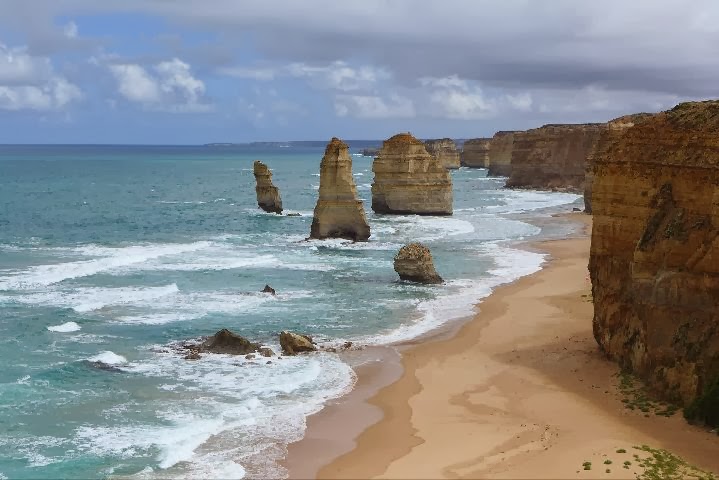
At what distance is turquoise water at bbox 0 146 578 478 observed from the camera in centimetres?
1914

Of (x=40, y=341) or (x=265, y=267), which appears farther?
(x=265, y=267)

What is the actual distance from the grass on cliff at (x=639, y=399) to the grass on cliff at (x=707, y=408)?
2.36ft

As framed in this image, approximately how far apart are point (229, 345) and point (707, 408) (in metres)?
14.6

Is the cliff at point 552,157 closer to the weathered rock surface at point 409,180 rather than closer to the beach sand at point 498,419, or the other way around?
the weathered rock surface at point 409,180

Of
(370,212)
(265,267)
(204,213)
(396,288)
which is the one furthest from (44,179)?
(396,288)

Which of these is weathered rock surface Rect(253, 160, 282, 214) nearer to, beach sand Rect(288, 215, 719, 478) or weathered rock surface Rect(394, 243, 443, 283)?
weathered rock surface Rect(394, 243, 443, 283)

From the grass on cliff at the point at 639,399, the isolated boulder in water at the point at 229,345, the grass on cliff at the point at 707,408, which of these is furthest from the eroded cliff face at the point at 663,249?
the isolated boulder in water at the point at 229,345

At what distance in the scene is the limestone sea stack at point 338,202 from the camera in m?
51.3

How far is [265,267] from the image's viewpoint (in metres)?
44.3

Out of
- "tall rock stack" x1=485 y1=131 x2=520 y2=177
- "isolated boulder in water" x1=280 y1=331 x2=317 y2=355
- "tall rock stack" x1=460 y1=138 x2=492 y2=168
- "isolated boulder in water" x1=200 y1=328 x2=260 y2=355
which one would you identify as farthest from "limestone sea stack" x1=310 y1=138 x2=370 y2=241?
"tall rock stack" x1=460 y1=138 x2=492 y2=168

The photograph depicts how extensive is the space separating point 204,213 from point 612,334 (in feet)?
194

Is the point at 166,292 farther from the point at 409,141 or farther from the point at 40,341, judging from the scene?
the point at 409,141

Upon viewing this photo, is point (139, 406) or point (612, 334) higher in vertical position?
point (612, 334)

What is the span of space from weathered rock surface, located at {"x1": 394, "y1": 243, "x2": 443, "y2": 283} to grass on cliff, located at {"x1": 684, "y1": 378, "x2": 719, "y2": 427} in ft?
67.4
